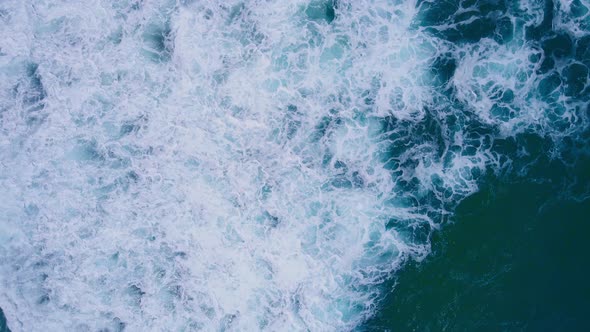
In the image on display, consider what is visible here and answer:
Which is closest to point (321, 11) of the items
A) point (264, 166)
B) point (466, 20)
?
point (466, 20)

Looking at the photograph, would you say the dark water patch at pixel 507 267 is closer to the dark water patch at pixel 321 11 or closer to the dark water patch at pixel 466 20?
the dark water patch at pixel 466 20

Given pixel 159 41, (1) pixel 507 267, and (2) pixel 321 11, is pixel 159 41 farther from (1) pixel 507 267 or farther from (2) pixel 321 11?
(1) pixel 507 267

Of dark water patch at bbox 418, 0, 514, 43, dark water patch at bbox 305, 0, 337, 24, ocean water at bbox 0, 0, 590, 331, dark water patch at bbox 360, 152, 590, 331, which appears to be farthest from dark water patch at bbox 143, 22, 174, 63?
dark water patch at bbox 360, 152, 590, 331

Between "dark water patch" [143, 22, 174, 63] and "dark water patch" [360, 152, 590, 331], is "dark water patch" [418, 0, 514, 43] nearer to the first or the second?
"dark water patch" [360, 152, 590, 331]

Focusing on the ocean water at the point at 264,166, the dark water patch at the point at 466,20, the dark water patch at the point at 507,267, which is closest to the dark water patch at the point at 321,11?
the ocean water at the point at 264,166

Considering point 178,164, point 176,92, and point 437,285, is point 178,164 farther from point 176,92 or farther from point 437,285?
point 437,285

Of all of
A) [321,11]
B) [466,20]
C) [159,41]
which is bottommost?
[159,41]

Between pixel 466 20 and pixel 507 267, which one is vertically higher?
pixel 466 20

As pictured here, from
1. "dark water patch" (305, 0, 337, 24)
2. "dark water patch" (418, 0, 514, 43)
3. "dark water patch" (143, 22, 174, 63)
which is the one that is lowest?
"dark water patch" (143, 22, 174, 63)

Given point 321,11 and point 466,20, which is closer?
point 466,20

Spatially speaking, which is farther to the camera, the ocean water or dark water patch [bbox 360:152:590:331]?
the ocean water
